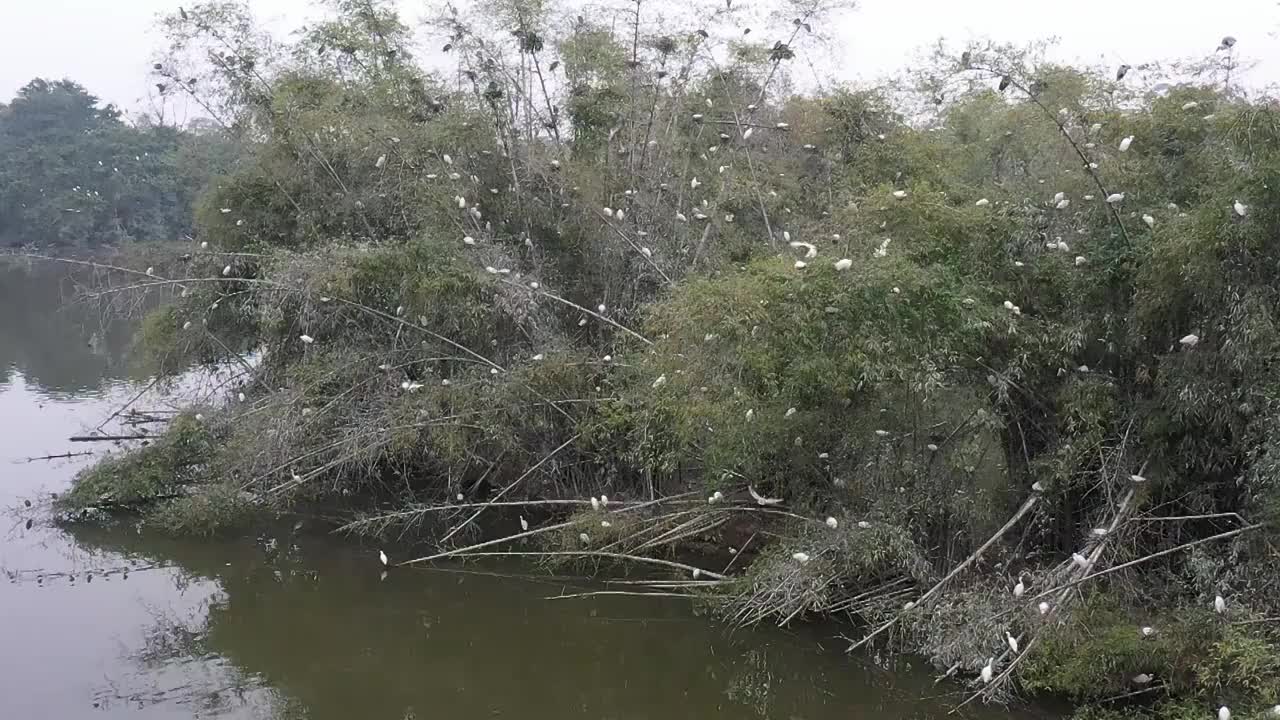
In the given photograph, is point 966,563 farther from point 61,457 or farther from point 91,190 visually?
point 91,190

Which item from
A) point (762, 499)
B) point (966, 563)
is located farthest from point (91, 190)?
point (966, 563)

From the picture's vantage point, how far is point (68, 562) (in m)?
7.63

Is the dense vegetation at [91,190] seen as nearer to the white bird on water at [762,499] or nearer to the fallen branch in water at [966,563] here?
the white bird on water at [762,499]

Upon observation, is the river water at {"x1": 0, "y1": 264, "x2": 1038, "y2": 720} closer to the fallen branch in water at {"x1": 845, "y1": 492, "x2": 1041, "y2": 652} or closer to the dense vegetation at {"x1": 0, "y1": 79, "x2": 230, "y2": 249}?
the fallen branch in water at {"x1": 845, "y1": 492, "x2": 1041, "y2": 652}

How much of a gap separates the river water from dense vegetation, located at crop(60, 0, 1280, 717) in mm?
349

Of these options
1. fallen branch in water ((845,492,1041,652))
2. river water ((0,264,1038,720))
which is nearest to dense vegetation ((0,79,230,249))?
river water ((0,264,1038,720))

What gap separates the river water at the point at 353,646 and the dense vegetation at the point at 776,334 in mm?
349

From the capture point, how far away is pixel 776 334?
17.6 ft

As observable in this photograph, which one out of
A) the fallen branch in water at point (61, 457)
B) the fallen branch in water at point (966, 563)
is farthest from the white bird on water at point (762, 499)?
the fallen branch in water at point (61, 457)

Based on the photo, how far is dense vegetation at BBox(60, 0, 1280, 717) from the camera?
4.97 meters

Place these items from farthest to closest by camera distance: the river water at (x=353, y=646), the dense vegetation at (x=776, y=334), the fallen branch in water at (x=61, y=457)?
the fallen branch in water at (x=61, y=457) → the river water at (x=353, y=646) → the dense vegetation at (x=776, y=334)

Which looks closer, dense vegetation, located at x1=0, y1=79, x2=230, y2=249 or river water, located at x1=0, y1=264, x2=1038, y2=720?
river water, located at x1=0, y1=264, x2=1038, y2=720

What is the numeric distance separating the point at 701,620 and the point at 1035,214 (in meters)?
3.30

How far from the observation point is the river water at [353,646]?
18.2ft
